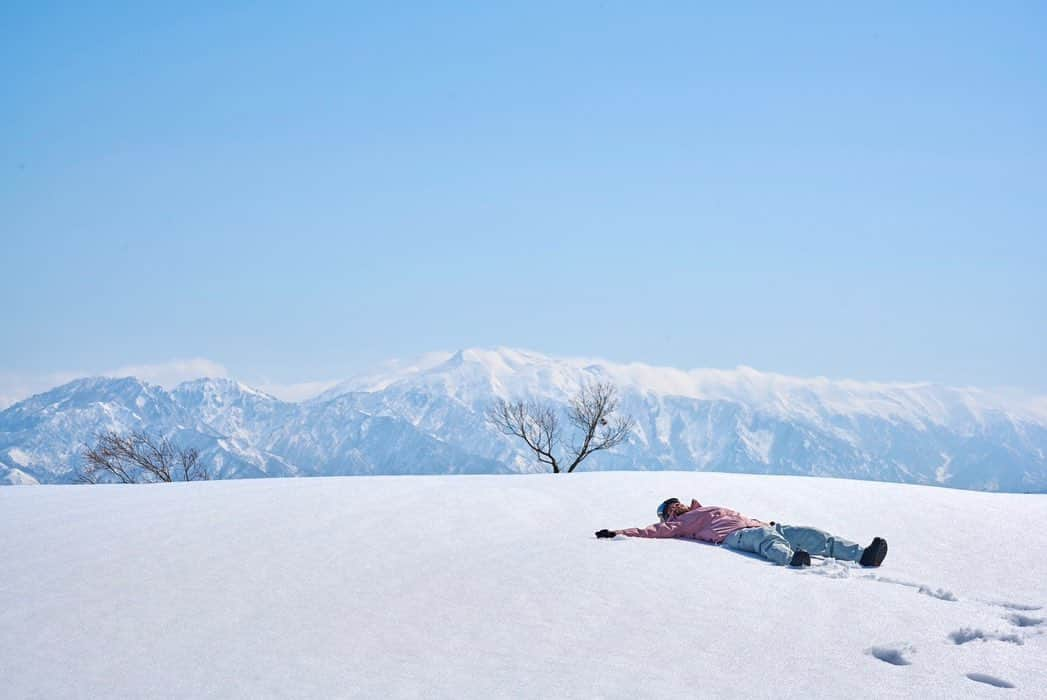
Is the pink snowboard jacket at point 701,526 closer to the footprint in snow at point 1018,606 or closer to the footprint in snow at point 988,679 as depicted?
the footprint in snow at point 1018,606

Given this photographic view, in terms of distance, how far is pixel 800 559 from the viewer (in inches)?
316

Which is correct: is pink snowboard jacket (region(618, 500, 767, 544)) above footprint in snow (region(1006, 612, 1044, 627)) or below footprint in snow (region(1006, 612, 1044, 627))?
above

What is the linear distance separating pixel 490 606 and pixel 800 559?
3087mm

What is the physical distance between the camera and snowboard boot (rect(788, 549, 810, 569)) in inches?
316

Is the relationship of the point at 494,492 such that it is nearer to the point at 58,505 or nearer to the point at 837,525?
the point at 837,525

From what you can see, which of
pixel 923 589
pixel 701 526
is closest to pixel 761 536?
pixel 701 526

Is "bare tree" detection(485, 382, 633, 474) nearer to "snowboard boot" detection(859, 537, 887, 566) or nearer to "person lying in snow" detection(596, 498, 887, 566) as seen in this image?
"person lying in snow" detection(596, 498, 887, 566)

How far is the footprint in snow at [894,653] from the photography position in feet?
17.7

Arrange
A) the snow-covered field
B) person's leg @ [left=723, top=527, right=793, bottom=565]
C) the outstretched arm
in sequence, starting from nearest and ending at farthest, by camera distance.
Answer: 1. the snow-covered field
2. person's leg @ [left=723, top=527, right=793, bottom=565]
3. the outstretched arm

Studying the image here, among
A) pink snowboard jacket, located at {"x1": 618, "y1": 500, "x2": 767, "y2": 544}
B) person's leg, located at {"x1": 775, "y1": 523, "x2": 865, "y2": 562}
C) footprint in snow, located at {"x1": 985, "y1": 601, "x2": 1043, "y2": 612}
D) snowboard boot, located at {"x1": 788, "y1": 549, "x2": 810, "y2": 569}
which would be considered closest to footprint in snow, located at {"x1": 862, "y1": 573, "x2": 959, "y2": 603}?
footprint in snow, located at {"x1": 985, "y1": 601, "x2": 1043, "y2": 612}

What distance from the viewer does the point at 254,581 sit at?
7.79 m

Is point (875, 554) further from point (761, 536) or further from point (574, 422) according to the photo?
point (574, 422)

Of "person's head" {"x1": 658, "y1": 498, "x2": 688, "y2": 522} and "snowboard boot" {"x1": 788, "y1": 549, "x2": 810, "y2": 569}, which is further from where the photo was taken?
"person's head" {"x1": 658, "y1": 498, "x2": 688, "y2": 522}

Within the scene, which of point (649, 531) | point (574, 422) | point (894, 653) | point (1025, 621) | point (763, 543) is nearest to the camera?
point (894, 653)
